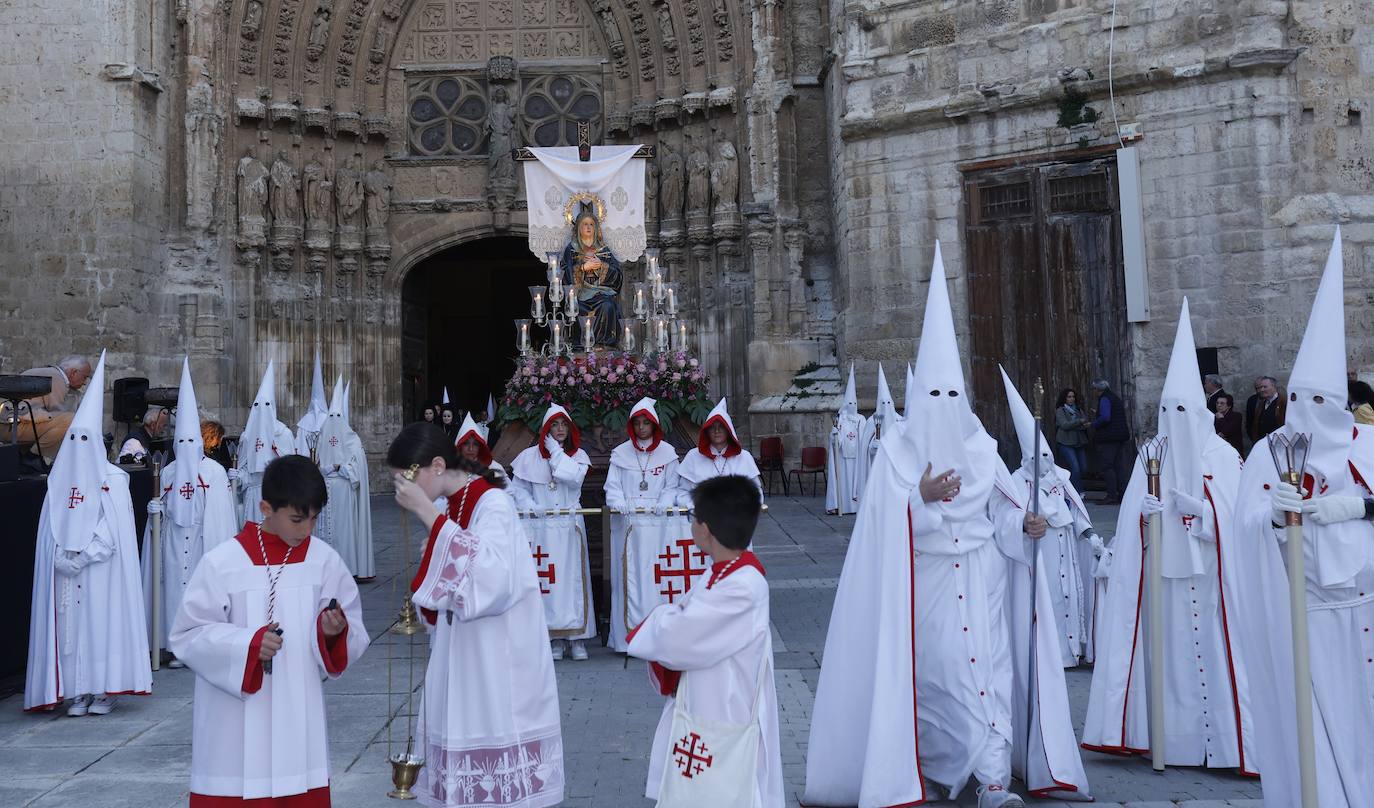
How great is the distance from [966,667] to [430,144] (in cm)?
1771

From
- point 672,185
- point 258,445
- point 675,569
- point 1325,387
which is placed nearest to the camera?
point 1325,387

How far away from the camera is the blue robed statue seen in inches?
493

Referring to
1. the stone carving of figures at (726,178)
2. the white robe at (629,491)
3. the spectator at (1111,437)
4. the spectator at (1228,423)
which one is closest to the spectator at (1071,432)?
the spectator at (1111,437)

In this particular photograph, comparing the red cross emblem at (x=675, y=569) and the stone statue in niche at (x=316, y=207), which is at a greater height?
the stone statue in niche at (x=316, y=207)

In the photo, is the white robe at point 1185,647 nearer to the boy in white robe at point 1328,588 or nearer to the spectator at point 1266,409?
the boy in white robe at point 1328,588

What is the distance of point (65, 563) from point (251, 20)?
14223mm

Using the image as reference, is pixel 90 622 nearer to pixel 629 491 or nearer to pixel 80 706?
pixel 80 706

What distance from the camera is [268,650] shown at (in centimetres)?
366

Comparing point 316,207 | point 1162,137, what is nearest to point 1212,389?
point 1162,137

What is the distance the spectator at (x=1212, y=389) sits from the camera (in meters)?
13.3

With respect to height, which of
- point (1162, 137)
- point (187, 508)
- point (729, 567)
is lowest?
point (729, 567)

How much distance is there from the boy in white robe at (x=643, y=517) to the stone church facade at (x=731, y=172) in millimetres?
8195

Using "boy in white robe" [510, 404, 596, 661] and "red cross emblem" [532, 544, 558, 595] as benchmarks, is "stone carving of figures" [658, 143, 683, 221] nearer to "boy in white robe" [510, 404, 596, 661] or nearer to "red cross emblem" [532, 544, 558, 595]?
"boy in white robe" [510, 404, 596, 661]

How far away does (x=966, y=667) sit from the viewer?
16.5ft
